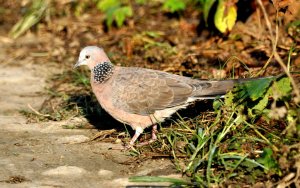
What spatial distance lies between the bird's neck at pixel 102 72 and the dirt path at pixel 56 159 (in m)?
0.48

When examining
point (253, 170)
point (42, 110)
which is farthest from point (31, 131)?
point (253, 170)

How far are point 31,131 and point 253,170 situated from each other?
2138 millimetres

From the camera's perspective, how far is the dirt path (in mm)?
4004

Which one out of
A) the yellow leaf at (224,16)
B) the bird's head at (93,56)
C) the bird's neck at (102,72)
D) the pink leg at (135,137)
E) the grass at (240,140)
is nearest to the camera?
the grass at (240,140)

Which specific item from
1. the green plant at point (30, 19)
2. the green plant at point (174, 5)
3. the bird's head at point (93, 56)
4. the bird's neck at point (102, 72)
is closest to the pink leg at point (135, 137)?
the bird's neck at point (102, 72)

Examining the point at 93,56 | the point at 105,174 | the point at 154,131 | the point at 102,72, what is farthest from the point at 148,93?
the point at 105,174

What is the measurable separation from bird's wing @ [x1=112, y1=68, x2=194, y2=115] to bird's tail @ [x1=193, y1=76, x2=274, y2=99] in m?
0.07

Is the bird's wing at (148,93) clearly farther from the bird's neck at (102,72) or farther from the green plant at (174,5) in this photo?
the green plant at (174,5)

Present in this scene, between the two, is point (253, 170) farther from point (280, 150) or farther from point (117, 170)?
point (117, 170)

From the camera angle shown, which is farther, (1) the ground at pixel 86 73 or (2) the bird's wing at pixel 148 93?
(2) the bird's wing at pixel 148 93

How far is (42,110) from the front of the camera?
5.66 metres

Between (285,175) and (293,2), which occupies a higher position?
(293,2)

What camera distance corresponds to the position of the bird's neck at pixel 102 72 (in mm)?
4926

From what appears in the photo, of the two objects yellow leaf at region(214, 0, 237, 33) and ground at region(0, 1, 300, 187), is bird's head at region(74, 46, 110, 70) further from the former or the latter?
yellow leaf at region(214, 0, 237, 33)
